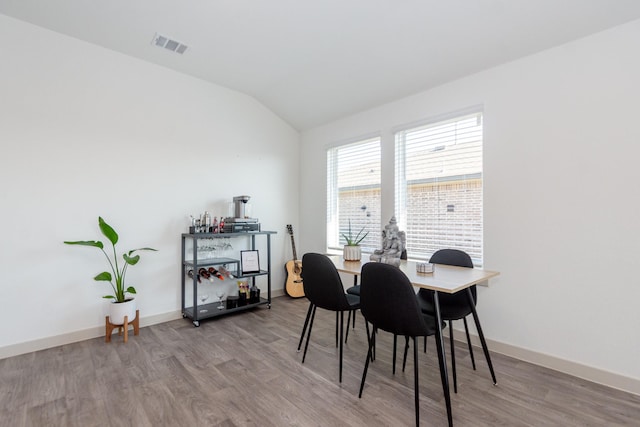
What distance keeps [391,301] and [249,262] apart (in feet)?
8.11

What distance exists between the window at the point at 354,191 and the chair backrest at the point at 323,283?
5.01ft

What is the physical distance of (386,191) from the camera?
3562 millimetres

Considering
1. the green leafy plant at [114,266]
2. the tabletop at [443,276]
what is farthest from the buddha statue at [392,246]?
the green leafy plant at [114,266]

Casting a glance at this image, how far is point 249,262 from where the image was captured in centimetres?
385

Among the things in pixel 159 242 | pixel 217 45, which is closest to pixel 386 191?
pixel 217 45

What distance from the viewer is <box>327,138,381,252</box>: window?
379cm

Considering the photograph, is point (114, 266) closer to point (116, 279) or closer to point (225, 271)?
point (116, 279)

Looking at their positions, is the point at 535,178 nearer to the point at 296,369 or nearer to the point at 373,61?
the point at 373,61

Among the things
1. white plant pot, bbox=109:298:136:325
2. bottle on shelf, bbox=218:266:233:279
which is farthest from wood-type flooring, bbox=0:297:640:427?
bottle on shelf, bbox=218:266:233:279

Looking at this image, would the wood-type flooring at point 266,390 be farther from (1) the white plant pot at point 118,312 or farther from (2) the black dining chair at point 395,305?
(2) the black dining chair at point 395,305

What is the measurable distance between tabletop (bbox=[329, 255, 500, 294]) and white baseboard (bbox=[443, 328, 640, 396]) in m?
0.82

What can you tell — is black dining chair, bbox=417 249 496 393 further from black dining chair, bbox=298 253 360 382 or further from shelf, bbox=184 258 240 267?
shelf, bbox=184 258 240 267

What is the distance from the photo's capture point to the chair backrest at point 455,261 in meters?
2.39

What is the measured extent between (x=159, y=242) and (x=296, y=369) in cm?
211
